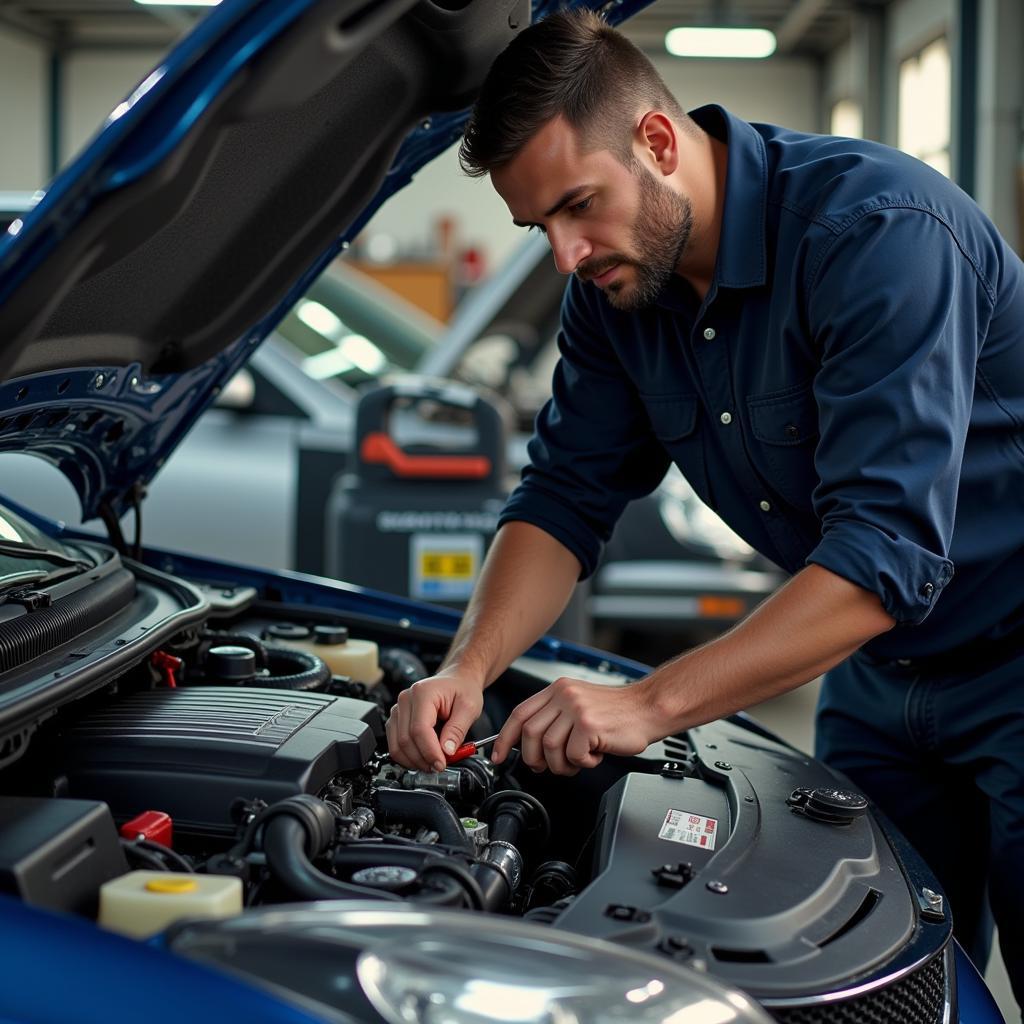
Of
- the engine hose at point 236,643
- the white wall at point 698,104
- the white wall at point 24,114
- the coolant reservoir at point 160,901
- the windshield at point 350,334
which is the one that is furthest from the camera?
the white wall at point 24,114

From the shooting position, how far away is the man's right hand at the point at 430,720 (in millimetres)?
1451

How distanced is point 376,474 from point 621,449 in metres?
1.97

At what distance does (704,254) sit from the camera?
1.63m

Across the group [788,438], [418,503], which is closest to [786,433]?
[788,438]

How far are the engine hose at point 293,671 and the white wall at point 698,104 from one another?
39.4 ft

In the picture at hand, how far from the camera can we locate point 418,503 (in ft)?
12.3

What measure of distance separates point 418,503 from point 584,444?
191cm

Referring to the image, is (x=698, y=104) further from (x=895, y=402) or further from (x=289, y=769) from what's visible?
(x=289, y=769)

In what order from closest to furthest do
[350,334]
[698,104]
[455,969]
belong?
1. [455,969]
2. [350,334]
3. [698,104]

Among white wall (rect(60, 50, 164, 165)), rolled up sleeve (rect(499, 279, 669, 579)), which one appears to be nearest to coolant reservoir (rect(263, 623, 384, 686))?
rolled up sleeve (rect(499, 279, 669, 579))

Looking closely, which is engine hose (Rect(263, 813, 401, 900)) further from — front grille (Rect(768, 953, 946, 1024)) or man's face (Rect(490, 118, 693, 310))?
man's face (Rect(490, 118, 693, 310))

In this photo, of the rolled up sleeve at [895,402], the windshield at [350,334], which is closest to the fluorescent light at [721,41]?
the windshield at [350,334]

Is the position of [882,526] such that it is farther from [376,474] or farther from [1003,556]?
[376,474]

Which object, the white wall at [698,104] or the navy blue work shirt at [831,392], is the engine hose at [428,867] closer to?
the navy blue work shirt at [831,392]
